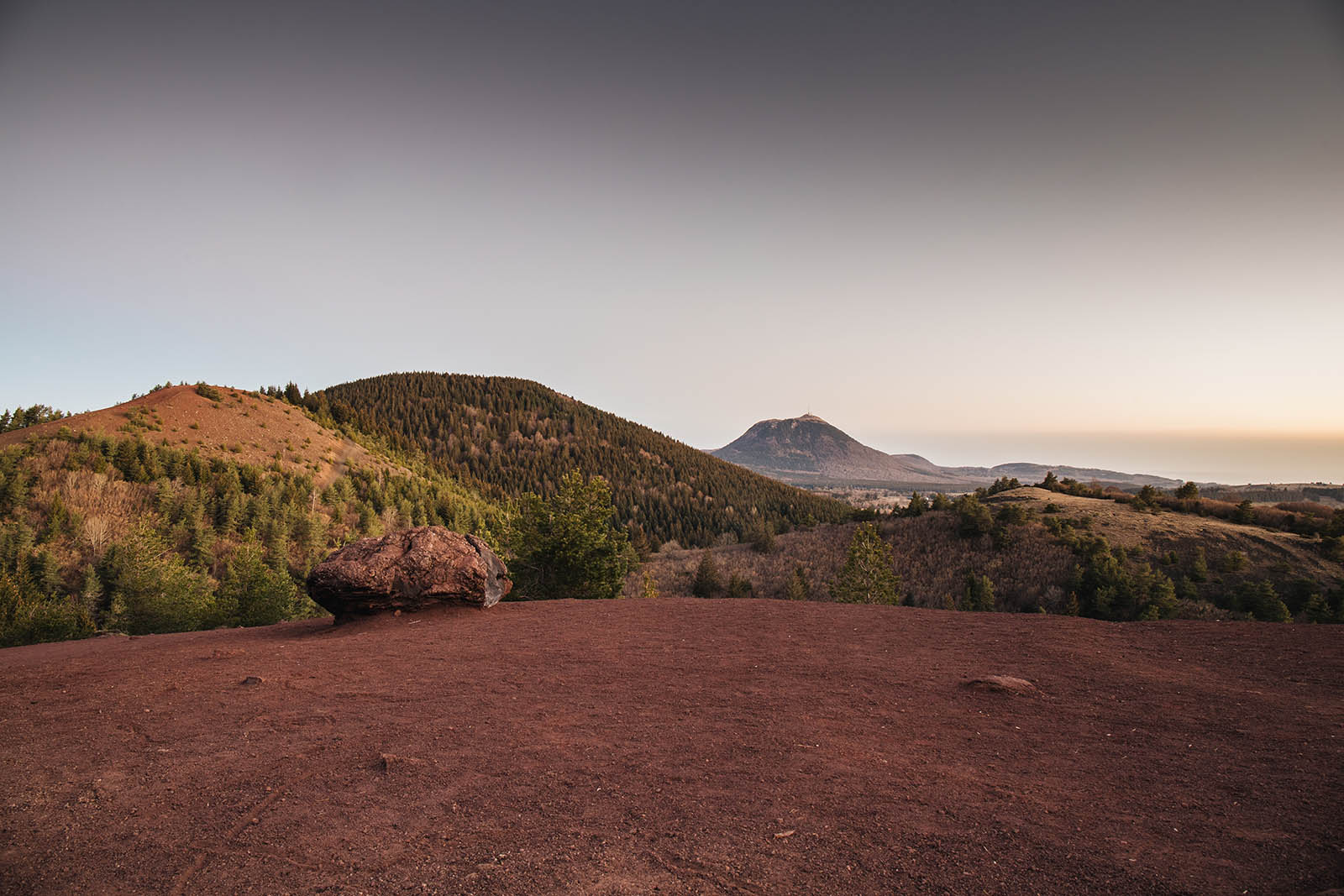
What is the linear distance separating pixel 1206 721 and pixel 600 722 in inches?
336

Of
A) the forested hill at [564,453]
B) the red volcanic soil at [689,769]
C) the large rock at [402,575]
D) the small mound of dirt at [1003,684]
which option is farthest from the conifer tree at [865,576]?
the forested hill at [564,453]

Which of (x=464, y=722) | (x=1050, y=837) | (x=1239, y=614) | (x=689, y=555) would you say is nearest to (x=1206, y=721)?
(x=1050, y=837)

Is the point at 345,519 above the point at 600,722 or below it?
below

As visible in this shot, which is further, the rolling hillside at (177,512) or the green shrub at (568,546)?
the rolling hillside at (177,512)

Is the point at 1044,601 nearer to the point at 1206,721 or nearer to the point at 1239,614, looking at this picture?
the point at 1239,614

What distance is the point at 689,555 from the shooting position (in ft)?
265

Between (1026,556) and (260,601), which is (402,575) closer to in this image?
(260,601)

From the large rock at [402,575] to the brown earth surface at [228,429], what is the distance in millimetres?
51584

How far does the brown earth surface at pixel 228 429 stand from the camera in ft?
160

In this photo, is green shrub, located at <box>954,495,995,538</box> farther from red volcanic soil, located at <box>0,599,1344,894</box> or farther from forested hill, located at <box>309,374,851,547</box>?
red volcanic soil, located at <box>0,599,1344,894</box>

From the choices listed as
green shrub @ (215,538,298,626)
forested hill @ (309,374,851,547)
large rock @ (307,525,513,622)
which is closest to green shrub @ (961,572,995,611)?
large rock @ (307,525,513,622)

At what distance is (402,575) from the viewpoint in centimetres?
1492

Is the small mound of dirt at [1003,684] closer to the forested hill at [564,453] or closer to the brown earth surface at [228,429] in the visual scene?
the brown earth surface at [228,429]

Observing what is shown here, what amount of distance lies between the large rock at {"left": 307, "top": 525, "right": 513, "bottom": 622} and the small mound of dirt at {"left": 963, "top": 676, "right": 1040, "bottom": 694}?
12872mm
